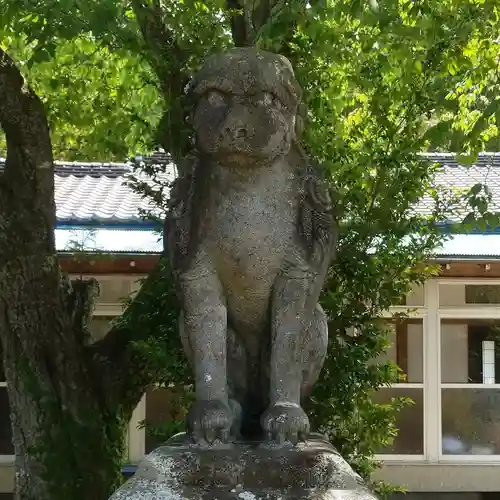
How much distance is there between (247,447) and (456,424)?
7.48 meters

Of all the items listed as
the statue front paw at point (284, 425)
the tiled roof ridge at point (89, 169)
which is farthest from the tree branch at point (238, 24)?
the tiled roof ridge at point (89, 169)

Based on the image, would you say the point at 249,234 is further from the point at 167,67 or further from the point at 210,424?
the point at 167,67

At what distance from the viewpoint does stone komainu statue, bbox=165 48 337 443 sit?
3.12m

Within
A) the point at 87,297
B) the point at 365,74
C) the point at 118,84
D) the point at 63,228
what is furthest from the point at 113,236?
the point at 365,74

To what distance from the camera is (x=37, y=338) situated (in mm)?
5602

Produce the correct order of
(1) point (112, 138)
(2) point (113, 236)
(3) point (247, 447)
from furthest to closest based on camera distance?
1. (2) point (113, 236)
2. (1) point (112, 138)
3. (3) point (247, 447)

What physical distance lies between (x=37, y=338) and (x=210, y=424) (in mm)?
2841

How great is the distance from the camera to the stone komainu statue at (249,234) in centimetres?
312

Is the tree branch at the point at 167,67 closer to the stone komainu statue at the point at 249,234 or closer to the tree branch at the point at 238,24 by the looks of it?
the tree branch at the point at 238,24

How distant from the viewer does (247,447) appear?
9.82ft

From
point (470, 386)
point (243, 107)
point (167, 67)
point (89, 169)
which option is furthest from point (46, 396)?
point (89, 169)

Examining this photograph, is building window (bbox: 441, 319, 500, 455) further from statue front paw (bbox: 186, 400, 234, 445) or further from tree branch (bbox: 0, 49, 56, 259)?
statue front paw (bbox: 186, 400, 234, 445)

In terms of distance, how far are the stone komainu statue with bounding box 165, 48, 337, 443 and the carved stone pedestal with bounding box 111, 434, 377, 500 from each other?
5.1 inches

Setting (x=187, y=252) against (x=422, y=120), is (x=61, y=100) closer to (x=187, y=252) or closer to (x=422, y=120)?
(x=422, y=120)
